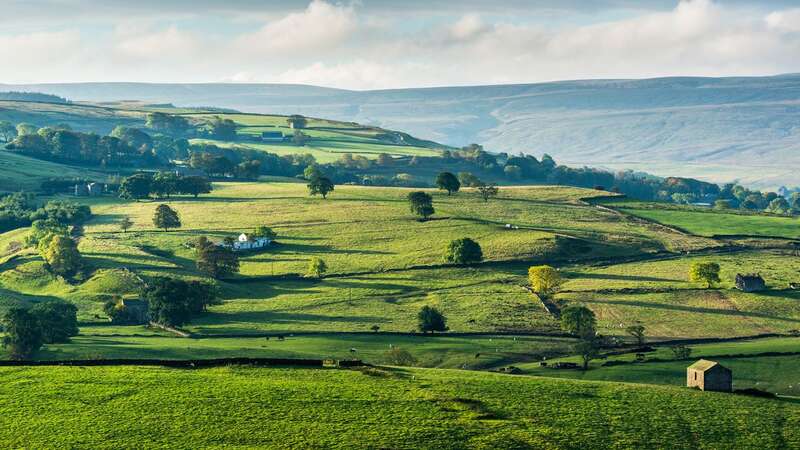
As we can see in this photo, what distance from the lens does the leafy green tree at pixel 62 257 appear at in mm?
160250

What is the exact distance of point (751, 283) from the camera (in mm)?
149375

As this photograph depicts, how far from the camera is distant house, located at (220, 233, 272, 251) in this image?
18062 centimetres

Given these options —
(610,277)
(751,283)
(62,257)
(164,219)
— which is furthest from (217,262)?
(751,283)

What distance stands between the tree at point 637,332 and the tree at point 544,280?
2090 centimetres

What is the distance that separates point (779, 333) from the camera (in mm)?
127125

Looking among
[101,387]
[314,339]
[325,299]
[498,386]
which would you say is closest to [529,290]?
[325,299]

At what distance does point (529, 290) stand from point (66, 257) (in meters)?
67.6

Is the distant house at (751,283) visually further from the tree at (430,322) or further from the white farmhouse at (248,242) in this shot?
the white farmhouse at (248,242)

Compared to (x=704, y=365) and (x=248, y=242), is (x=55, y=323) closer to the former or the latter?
(x=248, y=242)

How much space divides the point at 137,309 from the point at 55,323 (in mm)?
19735

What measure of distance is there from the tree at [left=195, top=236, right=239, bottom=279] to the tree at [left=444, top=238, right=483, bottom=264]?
32473 millimetres

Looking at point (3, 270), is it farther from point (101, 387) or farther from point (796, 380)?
point (796, 380)

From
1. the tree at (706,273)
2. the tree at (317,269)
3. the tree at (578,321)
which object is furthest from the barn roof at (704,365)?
the tree at (317,269)

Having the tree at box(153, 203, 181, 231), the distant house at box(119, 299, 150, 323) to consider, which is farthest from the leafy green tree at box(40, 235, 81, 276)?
the tree at box(153, 203, 181, 231)
